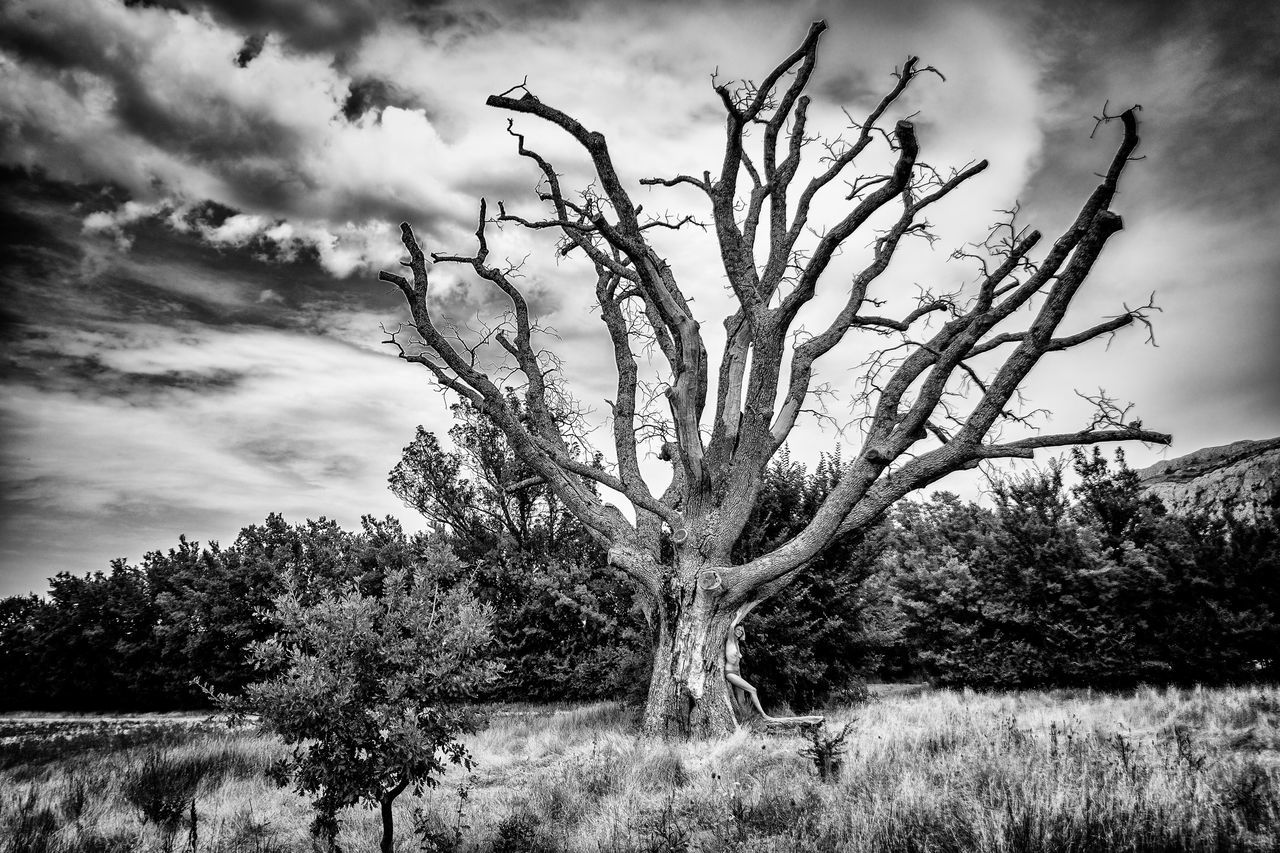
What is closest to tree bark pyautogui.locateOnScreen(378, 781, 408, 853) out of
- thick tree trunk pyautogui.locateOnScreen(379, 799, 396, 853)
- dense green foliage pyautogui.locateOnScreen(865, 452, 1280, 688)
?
thick tree trunk pyautogui.locateOnScreen(379, 799, 396, 853)

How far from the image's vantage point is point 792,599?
11.1 meters

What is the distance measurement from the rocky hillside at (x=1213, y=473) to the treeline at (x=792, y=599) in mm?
Result: 5109

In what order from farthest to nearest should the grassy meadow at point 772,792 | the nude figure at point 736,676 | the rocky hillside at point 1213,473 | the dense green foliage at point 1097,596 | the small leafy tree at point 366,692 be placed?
the rocky hillside at point 1213,473
the dense green foliage at point 1097,596
the nude figure at point 736,676
the small leafy tree at point 366,692
the grassy meadow at point 772,792

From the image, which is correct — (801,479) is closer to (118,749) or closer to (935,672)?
(935,672)

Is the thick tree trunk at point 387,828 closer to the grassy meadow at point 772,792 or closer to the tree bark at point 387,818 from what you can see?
the tree bark at point 387,818

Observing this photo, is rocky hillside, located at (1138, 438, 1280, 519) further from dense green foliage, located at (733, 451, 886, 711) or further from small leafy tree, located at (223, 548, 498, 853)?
small leafy tree, located at (223, 548, 498, 853)

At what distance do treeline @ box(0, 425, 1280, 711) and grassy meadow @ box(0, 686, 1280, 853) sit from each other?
205cm


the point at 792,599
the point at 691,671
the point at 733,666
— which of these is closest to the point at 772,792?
the point at 691,671

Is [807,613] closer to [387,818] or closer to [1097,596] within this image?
[1097,596]

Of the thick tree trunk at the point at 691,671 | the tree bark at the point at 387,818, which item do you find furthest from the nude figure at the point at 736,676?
the tree bark at the point at 387,818

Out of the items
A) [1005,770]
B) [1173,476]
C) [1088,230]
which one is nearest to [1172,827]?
[1005,770]

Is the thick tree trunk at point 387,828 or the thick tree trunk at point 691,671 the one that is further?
the thick tree trunk at point 691,671

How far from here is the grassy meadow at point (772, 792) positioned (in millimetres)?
4266

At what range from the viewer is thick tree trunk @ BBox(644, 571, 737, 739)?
8336 millimetres
